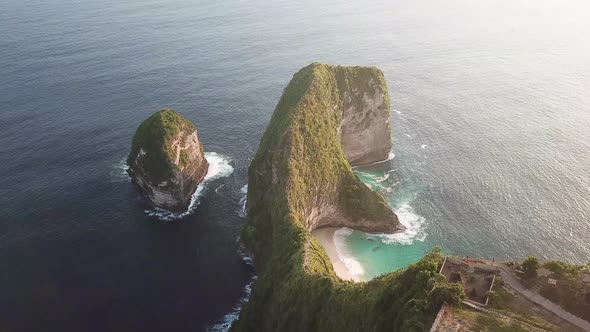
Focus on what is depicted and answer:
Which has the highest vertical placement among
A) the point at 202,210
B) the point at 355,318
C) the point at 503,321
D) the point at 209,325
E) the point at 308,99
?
the point at 308,99

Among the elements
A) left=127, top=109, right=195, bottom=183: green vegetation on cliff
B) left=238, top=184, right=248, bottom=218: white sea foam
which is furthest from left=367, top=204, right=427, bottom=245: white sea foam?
left=127, top=109, right=195, bottom=183: green vegetation on cliff

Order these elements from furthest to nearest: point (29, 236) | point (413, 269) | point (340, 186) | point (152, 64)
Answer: point (152, 64) → point (340, 186) → point (29, 236) → point (413, 269)

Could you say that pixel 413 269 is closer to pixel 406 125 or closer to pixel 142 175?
pixel 142 175

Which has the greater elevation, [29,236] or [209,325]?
[29,236]

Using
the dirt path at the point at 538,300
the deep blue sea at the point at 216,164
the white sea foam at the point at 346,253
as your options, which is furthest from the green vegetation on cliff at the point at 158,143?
the dirt path at the point at 538,300

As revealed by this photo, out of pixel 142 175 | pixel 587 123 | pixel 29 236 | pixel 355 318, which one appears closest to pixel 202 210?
pixel 142 175

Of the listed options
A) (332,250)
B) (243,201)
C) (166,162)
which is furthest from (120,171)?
(332,250)

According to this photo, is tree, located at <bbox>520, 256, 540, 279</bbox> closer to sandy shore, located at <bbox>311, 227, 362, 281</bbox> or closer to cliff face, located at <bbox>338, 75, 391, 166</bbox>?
sandy shore, located at <bbox>311, 227, 362, 281</bbox>
